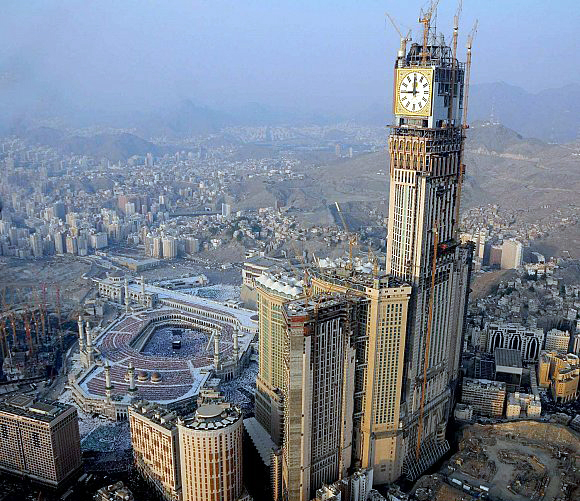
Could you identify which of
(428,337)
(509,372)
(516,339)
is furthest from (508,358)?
(428,337)

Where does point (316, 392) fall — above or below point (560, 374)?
above

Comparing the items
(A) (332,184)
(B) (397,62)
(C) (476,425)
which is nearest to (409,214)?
(B) (397,62)

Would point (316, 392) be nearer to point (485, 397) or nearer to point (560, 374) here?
point (485, 397)

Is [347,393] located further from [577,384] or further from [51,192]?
[51,192]

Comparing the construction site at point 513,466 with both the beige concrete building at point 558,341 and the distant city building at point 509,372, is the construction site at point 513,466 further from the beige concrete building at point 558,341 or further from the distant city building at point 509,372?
the beige concrete building at point 558,341

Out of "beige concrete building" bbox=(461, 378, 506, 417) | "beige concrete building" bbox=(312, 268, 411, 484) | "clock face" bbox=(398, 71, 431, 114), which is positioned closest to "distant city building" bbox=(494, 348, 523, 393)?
"beige concrete building" bbox=(461, 378, 506, 417)
